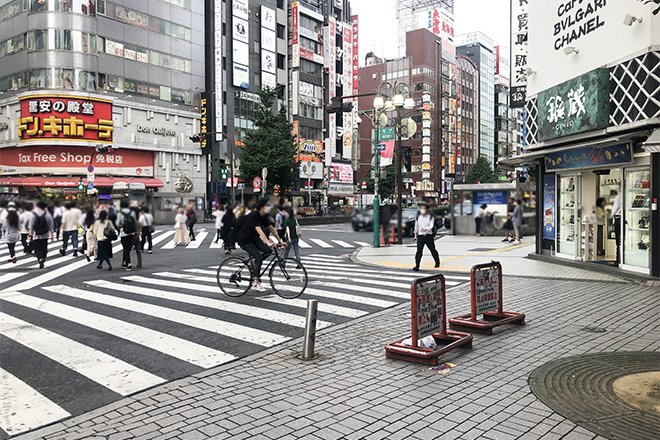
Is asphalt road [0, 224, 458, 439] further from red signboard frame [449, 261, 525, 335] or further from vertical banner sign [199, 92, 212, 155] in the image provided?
vertical banner sign [199, 92, 212, 155]

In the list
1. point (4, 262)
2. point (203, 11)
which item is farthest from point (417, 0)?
point (4, 262)

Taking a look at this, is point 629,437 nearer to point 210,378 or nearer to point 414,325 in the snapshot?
point 414,325

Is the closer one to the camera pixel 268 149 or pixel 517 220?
pixel 517 220

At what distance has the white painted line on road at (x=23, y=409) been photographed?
4.25m

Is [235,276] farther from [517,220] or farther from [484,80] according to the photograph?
[484,80]

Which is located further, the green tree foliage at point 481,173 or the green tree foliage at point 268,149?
the green tree foliage at point 481,173

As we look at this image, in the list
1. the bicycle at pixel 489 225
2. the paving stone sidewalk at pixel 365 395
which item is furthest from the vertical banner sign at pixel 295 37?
the paving stone sidewalk at pixel 365 395

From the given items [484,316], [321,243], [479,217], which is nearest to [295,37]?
[479,217]

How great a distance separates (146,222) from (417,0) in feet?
436

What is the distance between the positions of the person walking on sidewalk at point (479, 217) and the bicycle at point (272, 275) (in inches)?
721

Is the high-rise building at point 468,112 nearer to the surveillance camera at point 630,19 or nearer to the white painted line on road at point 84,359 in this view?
the surveillance camera at point 630,19

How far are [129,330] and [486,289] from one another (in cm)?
526

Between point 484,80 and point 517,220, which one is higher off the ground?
point 484,80

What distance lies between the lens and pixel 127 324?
768 centimetres
